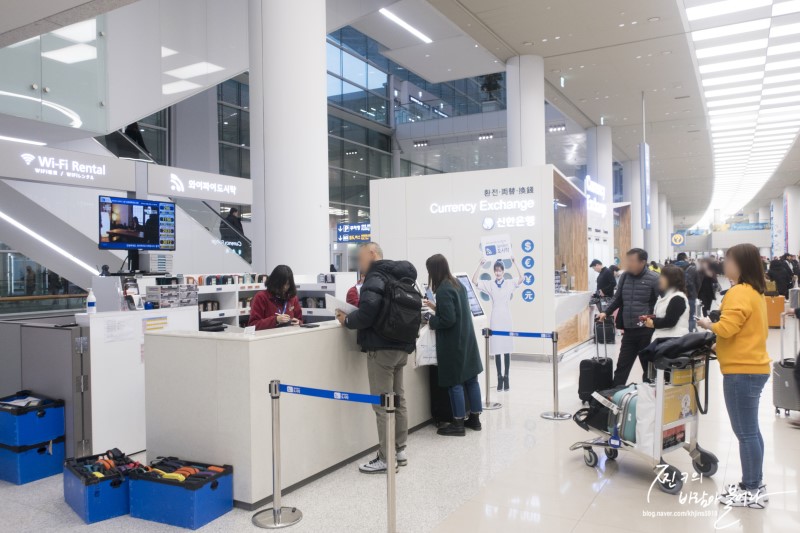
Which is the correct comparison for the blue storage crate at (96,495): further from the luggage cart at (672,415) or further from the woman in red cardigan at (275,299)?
the luggage cart at (672,415)

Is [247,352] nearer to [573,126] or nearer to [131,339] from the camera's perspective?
[131,339]

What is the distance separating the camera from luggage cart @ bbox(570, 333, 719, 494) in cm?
388

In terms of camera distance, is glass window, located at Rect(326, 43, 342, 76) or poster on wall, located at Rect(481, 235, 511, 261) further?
glass window, located at Rect(326, 43, 342, 76)

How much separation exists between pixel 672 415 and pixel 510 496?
3.91 feet

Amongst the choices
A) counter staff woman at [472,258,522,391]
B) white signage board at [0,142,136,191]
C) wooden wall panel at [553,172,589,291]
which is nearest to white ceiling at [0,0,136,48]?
white signage board at [0,142,136,191]

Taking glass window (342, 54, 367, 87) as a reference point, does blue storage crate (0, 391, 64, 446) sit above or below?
below

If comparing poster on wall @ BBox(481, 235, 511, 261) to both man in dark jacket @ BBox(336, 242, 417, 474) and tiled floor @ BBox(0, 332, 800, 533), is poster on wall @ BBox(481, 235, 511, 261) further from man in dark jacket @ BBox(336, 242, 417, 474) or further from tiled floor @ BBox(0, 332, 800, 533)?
man in dark jacket @ BBox(336, 242, 417, 474)

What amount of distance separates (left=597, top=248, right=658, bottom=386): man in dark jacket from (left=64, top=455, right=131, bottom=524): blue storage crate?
13.6ft

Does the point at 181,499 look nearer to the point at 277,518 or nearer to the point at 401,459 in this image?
the point at 277,518

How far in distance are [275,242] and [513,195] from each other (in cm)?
375

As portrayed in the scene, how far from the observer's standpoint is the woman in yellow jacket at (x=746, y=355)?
3529 mm

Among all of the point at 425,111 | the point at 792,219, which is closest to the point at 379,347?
the point at 425,111

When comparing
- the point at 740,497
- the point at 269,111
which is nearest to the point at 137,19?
the point at 269,111

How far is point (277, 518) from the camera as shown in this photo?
347 cm
